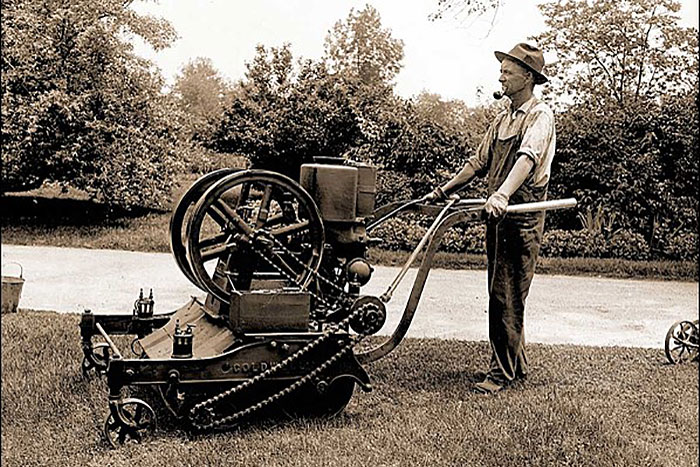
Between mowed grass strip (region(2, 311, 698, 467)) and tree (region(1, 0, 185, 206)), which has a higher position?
tree (region(1, 0, 185, 206))

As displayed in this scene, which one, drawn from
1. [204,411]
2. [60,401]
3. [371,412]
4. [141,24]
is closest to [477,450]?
[371,412]

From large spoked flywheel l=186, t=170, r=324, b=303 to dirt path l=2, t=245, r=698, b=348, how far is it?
2611 millimetres

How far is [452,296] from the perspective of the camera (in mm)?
8250

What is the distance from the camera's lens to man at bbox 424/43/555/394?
450cm

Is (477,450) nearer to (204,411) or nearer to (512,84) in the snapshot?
(204,411)

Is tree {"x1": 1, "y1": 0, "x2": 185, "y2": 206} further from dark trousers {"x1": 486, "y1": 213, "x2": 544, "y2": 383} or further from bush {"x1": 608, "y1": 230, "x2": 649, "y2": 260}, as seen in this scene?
bush {"x1": 608, "y1": 230, "x2": 649, "y2": 260}

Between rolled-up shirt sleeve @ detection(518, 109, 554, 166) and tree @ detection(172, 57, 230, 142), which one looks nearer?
rolled-up shirt sleeve @ detection(518, 109, 554, 166)

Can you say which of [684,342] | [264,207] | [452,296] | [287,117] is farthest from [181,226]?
[287,117]

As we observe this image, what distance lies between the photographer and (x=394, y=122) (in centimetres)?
1066

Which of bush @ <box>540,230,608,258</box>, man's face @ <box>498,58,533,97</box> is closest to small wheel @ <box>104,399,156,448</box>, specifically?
man's face @ <box>498,58,533,97</box>

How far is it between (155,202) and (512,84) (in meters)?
4.84

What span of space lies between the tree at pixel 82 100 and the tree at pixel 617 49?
12.2 feet

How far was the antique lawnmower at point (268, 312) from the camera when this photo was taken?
3.70m

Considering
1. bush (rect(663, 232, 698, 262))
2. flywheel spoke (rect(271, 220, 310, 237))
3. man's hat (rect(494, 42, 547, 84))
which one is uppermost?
man's hat (rect(494, 42, 547, 84))
